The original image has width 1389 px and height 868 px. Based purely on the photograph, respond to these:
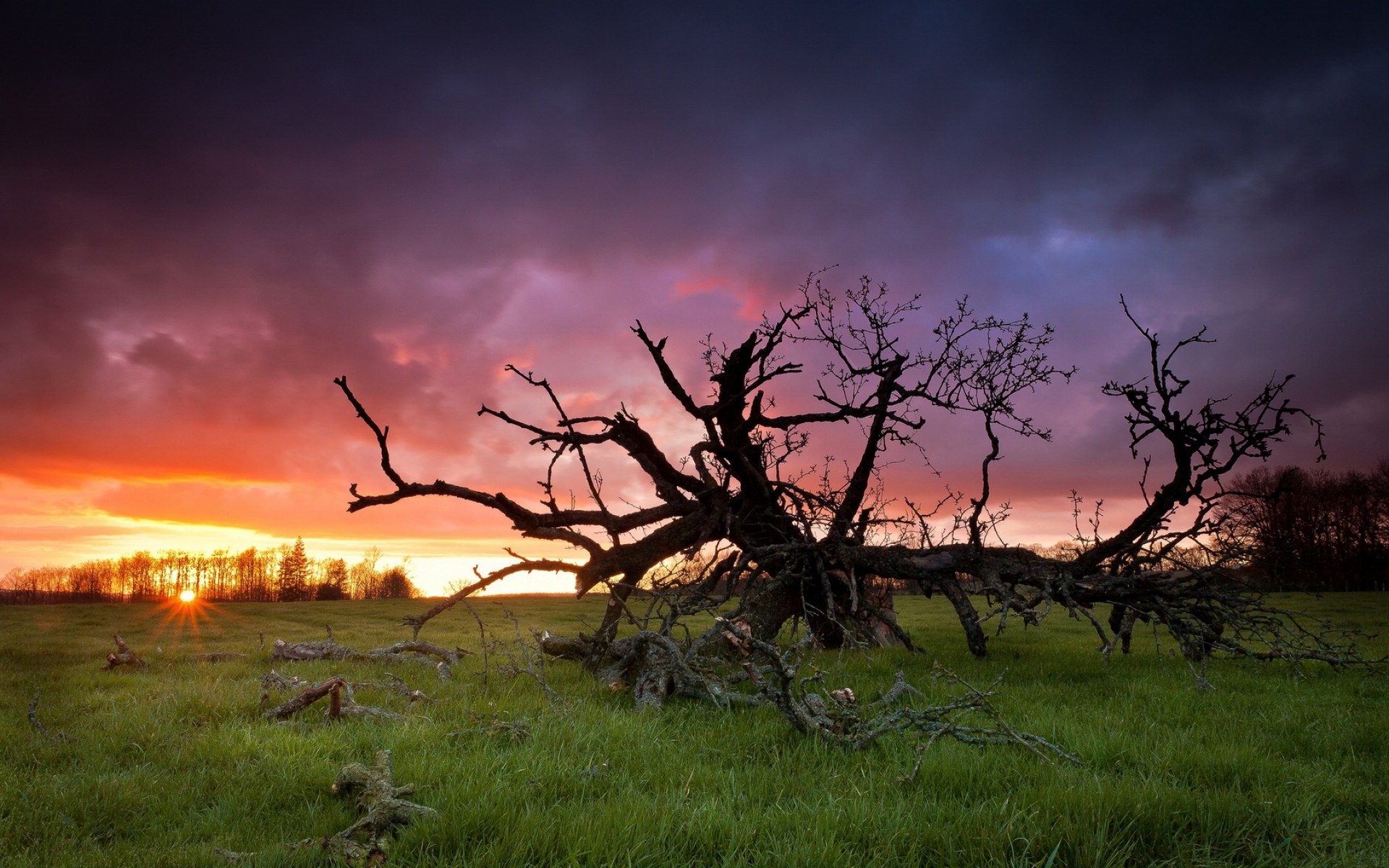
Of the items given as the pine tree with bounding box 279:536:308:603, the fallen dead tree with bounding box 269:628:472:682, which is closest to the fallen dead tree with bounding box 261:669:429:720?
the fallen dead tree with bounding box 269:628:472:682

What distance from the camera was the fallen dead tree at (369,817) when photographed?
134 inches

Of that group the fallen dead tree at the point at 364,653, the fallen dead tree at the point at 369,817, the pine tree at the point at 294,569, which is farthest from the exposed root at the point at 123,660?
the pine tree at the point at 294,569

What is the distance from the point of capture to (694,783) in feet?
14.7

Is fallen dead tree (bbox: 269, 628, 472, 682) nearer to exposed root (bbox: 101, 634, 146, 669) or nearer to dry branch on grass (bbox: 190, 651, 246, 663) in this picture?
dry branch on grass (bbox: 190, 651, 246, 663)

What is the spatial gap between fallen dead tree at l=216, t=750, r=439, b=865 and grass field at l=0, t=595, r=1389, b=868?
0.41 ft

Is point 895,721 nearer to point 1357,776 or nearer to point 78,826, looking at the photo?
point 1357,776

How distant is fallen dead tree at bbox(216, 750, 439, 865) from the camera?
341 cm

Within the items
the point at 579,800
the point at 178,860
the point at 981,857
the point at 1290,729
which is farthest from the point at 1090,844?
the point at 1290,729

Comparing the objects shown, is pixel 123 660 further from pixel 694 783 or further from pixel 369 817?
pixel 694 783

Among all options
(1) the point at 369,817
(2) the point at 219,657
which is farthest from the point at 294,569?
(1) the point at 369,817

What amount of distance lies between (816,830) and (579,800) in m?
1.48

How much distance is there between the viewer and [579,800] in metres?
4.09

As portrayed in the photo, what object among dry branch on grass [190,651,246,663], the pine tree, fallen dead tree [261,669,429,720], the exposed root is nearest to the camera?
fallen dead tree [261,669,429,720]

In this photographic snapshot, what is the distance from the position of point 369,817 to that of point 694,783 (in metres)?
1.99
